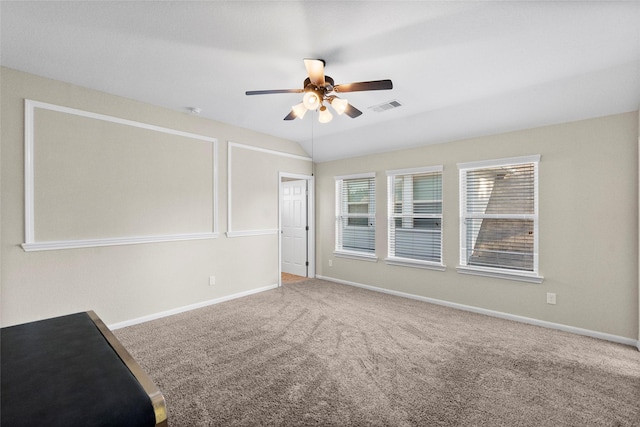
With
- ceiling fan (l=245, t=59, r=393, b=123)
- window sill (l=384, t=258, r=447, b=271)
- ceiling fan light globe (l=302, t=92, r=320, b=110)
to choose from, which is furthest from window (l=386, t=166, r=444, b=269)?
ceiling fan light globe (l=302, t=92, r=320, b=110)

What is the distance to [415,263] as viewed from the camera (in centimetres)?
455

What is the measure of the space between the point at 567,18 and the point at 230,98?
309 centimetres

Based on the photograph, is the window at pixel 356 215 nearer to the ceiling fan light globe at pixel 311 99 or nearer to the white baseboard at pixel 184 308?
the white baseboard at pixel 184 308

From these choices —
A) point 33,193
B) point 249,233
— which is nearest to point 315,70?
point 33,193

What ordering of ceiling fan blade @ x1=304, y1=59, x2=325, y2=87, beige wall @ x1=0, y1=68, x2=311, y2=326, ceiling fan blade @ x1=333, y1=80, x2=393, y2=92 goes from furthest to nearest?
beige wall @ x1=0, y1=68, x2=311, y2=326, ceiling fan blade @ x1=333, y1=80, x2=393, y2=92, ceiling fan blade @ x1=304, y1=59, x2=325, y2=87

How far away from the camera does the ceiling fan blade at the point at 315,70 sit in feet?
7.14

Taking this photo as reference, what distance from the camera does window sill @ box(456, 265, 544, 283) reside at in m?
3.53

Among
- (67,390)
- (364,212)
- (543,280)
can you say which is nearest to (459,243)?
(543,280)

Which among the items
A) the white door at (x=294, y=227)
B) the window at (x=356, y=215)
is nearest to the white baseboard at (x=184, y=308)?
the white door at (x=294, y=227)

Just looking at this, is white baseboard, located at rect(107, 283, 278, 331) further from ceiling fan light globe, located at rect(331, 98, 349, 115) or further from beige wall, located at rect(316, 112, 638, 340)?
ceiling fan light globe, located at rect(331, 98, 349, 115)

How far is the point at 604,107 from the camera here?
301cm

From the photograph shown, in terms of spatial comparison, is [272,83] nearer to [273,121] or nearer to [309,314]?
[273,121]

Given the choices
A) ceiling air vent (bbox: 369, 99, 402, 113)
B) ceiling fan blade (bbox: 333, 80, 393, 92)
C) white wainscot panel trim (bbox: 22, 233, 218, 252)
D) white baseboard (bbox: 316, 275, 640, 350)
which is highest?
ceiling air vent (bbox: 369, 99, 402, 113)

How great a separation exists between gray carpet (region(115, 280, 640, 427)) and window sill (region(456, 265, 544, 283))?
0.55 metres
